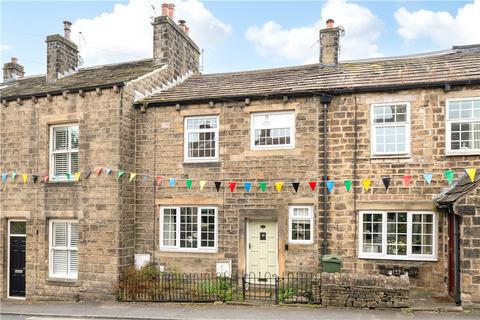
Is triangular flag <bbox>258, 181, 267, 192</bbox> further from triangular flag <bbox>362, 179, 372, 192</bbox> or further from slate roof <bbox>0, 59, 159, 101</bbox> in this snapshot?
slate roof <bbox>0, 59, 159, 101</bbox>

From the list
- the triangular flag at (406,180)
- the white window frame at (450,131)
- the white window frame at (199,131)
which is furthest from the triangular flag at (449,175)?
the white window frame at (199,131)

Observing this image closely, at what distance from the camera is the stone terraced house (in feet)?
39.4

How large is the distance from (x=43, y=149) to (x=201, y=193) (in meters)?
5.55

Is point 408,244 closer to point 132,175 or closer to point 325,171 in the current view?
point 325,171

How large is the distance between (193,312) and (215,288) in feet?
6.59

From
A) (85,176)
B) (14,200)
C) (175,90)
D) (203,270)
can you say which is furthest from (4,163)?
(203,270)

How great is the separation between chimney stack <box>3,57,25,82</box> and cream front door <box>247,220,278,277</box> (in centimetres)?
1458

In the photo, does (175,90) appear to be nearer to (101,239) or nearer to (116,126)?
(116,126)

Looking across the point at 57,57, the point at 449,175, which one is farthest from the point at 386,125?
the point at 57,57

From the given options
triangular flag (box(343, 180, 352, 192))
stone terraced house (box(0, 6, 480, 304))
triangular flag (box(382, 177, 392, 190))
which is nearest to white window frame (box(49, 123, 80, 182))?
stone terraced house (box(0, 6, 480, 304))

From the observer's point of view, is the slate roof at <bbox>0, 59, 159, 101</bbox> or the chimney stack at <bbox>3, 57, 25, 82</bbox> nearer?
the slate roof at <bbox>0, 59, 159, 101</bbox>

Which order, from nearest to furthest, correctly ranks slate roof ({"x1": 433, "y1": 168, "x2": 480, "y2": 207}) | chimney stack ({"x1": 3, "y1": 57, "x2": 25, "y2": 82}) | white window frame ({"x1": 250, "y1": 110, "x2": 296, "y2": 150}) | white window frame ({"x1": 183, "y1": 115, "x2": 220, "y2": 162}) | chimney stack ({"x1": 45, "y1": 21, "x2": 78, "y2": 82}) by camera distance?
slate roof ({"x1": 433, "y1": 168, "x2": 480, "y2": 207})
white window frame ({"x1": 250, "y1": 110, "x2": 296, "y2": 150})
white window frame ({"x1": 183, "y1": 115, "x2": 220, "y2": 162})
chimney stack ({"x1": 45, "y1": 21, "x2": 78, "y2": 82})
chimney stack ({"x1": 3, "y1": 57, "x2": 25, "y2": 82})

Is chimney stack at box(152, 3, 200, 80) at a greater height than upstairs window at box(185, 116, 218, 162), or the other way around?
chimney stack at box(152, 3, 200, 80)

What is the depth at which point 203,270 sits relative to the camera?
13.4 meters
